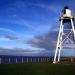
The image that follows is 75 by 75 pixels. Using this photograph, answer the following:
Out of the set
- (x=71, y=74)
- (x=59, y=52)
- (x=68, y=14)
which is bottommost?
(x=71, y=74)

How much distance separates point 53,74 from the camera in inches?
1465

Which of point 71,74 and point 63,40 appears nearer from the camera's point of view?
point 71,74

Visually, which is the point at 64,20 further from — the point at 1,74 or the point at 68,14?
the point at 1,74

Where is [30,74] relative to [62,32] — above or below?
below

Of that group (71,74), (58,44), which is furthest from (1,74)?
(58,44)

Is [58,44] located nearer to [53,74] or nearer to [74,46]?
[74,46]

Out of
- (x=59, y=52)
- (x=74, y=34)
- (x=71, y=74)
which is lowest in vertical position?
(x=71, y=74)

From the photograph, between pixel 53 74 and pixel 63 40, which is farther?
pixel 63 40

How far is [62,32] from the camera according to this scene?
2884 inches

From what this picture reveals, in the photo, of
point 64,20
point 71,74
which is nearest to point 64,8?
point 64,20

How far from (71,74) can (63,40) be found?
1414 inches

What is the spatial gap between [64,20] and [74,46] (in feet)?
24.8

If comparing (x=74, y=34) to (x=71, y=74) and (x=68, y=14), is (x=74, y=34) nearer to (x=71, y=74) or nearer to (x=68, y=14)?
(x=68, y=14)

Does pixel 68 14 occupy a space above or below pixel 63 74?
above
